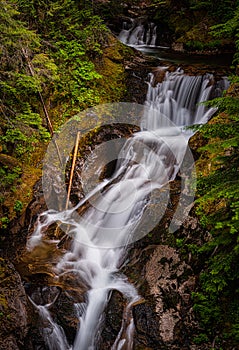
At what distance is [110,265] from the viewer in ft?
19.3

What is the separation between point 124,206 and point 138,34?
1010 cm

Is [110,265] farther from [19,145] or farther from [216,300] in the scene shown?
[19,145]

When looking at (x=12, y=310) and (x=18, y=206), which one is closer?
(x=12, y=310)

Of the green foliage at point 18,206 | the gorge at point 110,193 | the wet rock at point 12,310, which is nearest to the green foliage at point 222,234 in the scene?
the gorge at point 110,193

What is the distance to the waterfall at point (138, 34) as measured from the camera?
14.0 metres

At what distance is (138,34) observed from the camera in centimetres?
1417

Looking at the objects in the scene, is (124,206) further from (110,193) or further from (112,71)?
(112,71)

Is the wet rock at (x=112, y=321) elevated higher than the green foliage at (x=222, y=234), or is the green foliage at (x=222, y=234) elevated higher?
the green foliage at (x=222, y=234)

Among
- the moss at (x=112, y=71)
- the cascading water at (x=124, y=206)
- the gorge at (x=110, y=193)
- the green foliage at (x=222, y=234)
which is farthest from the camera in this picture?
the moss at (x=112, y=71)

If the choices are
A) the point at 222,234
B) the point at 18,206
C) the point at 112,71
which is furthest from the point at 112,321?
the point at 112,71

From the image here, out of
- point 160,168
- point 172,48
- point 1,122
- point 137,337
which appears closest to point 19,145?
Result: point 1,122

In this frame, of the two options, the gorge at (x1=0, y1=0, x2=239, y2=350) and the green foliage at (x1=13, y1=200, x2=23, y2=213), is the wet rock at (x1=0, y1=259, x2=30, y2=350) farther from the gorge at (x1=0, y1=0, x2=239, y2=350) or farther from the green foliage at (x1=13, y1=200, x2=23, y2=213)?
the green foliage at (x1=13, y1=200, x2=23, y2=213)

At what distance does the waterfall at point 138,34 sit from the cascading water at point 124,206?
518 cm

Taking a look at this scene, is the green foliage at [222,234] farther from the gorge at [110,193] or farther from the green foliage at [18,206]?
the green foliage at [18,206]
